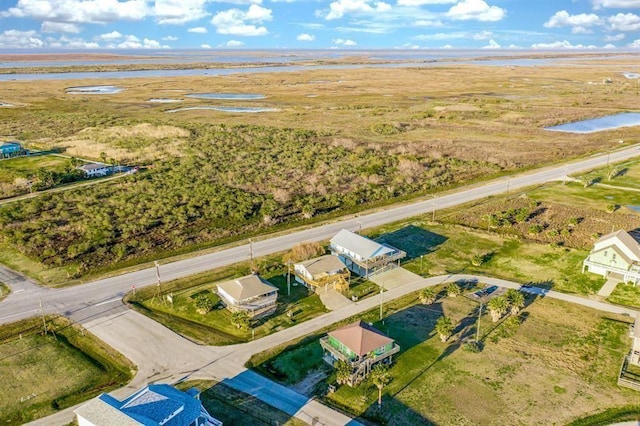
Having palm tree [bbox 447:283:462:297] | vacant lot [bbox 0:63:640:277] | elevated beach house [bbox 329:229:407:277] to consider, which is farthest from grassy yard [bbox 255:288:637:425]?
vacant lot [bbox 0:63:640:277]

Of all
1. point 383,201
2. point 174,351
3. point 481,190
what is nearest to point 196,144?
point 383,201

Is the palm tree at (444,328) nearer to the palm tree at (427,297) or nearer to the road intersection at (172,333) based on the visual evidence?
the palm tree at (427,297)

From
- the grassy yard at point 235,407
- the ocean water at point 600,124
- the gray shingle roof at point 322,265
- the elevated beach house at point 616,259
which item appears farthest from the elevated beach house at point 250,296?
the ocean water at point 600,124

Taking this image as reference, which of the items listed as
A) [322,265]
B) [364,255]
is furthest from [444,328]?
[322,265]

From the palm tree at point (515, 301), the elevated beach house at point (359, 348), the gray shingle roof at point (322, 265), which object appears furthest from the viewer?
the gray shingle roof at point (322, 265)

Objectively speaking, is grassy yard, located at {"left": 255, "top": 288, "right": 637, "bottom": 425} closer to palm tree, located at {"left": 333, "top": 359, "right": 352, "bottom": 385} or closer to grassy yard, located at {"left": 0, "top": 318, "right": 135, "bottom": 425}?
palm tree, located at {"left": 333, "top": 359, "right": 352, "bottom": 385}
